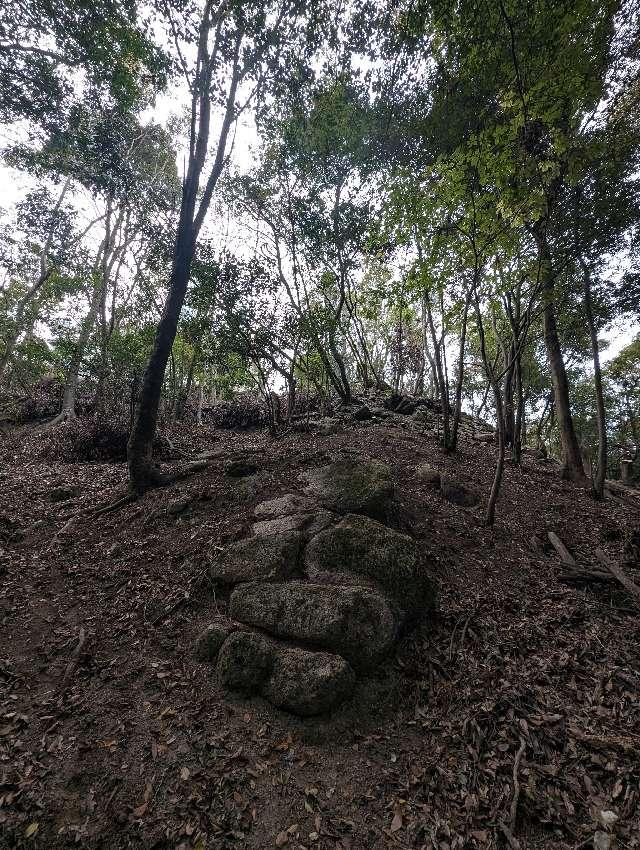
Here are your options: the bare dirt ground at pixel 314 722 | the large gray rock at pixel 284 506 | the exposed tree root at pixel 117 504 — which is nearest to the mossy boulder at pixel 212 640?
the bare dirt ground at pixel 314 722

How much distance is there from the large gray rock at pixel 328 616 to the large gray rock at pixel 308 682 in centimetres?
18

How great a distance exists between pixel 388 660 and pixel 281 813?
1.65 metres

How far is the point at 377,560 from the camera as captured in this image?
455cm

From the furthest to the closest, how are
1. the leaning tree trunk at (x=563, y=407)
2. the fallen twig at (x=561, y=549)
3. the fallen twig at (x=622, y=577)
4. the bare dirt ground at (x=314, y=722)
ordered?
the leaning tree trunk at (x=563, y=407)
the fallen twig at (x=561, y=549)
the fallen twig at (x=622, y=577)
the bare dirt ground at (x=314, y=722)

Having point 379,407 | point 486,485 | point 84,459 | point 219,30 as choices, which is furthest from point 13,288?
point 486,485

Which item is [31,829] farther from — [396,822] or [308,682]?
[396,822]

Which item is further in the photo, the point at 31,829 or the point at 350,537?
the point at 350,537

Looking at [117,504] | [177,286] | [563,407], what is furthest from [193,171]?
[563,407]

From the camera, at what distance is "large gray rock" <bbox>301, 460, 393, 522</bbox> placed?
5652 millimetres

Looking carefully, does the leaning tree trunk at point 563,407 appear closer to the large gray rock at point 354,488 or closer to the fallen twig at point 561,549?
the fallen twig at point 561,549

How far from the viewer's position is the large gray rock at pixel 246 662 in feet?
11.6

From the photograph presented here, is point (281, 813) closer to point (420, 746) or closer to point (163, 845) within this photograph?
point (163, 845)

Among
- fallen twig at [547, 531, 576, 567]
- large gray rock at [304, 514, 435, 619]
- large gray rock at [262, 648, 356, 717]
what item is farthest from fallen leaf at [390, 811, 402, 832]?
fallen twig at [547, 531, 576, 567]

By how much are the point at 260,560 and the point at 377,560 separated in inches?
62.8
